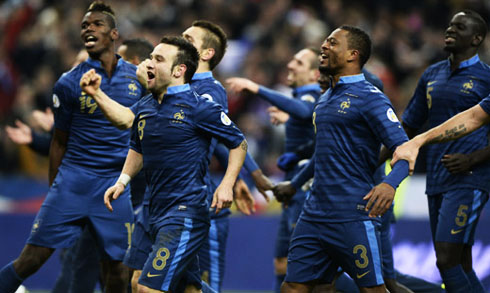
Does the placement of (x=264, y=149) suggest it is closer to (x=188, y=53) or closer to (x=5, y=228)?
(x=5, y=228)

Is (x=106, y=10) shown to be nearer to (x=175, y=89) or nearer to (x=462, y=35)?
(x=175, y=89)

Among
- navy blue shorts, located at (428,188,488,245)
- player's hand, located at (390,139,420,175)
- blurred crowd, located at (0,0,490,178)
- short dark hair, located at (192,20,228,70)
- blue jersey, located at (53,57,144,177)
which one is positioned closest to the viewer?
player's hand, located at (390,139,420,175)

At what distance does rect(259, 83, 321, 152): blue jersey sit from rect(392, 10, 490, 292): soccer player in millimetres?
1277

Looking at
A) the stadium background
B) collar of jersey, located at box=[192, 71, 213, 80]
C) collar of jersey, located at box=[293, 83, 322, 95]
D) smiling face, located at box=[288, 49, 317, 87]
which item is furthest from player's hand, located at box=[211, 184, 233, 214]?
the stadium background

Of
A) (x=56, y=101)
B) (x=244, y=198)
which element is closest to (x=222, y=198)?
(x=244, y=198)

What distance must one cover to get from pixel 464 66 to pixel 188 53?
8.13 ft

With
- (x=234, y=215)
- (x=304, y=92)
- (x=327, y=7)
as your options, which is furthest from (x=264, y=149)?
(x=304, y=92)

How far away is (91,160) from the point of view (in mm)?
7055

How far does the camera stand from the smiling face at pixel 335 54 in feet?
19.7

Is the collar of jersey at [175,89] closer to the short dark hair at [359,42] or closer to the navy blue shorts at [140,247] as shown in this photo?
the navy blue shorts at [140,247]

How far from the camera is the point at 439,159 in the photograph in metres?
7.04

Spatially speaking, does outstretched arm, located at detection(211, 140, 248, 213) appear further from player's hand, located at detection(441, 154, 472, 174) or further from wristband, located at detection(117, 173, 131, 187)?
player's hand, located at detection(441, 154, 472, 174)

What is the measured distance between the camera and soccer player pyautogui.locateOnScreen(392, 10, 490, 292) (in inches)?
265

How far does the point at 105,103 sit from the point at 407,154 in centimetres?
231
